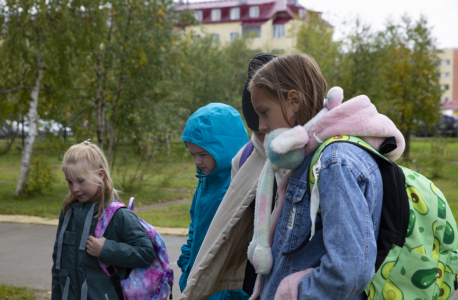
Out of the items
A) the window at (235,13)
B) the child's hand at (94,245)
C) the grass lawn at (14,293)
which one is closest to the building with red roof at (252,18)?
the window at (235,13)

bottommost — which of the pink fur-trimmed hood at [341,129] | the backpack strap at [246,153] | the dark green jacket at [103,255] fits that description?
the dark green jacket at [103,255]

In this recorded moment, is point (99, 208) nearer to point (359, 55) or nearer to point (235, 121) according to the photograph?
point (235, 121)

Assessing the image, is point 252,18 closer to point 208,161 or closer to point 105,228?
point 208,161

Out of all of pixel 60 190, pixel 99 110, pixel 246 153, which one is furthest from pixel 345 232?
pixel 60 190

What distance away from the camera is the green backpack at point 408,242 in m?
1.29

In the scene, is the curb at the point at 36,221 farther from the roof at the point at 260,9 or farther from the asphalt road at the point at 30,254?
the roof at the point at 260,9

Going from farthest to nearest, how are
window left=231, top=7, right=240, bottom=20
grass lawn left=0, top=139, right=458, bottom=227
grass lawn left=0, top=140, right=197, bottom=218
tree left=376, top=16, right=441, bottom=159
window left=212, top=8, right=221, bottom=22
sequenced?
window left=212, top=8, right=221, bottom=22, window left=231, top=7, right=240, bottom=20, tree left=376, top=16, right=441, bottom=159, grass lawn left=0, top=140, right=197, bottom=218, grass lawn left=0, top=139, right=458, bottom=227

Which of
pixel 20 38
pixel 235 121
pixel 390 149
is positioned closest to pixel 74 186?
pixel 235 121

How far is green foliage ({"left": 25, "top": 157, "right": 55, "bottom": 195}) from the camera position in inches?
414

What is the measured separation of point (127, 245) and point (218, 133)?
88cm

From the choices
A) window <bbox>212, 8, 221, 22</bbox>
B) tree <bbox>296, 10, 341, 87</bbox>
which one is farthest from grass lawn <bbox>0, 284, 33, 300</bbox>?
window <bbox>212, 8, 221, 22</bbox>

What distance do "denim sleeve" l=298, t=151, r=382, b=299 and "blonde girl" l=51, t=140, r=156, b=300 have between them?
1.47 metres

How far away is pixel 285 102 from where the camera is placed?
1.49 metres

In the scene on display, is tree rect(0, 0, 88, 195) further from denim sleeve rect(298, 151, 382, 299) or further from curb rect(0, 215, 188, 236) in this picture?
denim sleeve rect(298, 151, 382, 299)
